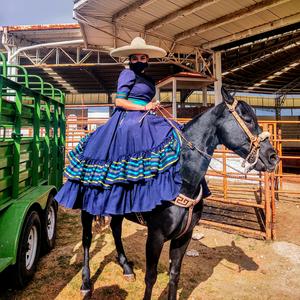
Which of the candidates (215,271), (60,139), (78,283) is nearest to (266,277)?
(215,271)

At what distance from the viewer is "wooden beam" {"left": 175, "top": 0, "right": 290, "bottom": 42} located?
7923 mm

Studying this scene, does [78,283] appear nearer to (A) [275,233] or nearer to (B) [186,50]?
(A) [275,233]

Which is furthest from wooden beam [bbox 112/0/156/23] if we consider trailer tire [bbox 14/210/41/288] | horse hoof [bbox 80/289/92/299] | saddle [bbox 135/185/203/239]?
horse hoof [bbox 80/289/92/299]

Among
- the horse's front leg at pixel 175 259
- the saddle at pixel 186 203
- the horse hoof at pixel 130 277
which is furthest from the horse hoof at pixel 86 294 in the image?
the saddle at pixel 186 203

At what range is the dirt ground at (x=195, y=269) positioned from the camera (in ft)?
11.1

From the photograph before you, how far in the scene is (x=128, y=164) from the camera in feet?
8.32

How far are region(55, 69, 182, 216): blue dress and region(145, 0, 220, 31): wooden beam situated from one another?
6.33m

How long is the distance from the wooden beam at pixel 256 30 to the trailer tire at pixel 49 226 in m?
8.66

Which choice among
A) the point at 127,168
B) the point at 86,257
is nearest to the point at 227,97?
the point at 127,168

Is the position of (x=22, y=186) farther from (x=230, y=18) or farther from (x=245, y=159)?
(x=230, y=18)

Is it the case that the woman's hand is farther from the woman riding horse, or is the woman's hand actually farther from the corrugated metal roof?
the corrugated metal roof

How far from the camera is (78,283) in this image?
11.5 feet

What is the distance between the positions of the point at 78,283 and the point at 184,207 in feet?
6.29

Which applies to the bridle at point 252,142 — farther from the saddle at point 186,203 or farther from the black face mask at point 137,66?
the black face mask at point 137,66
